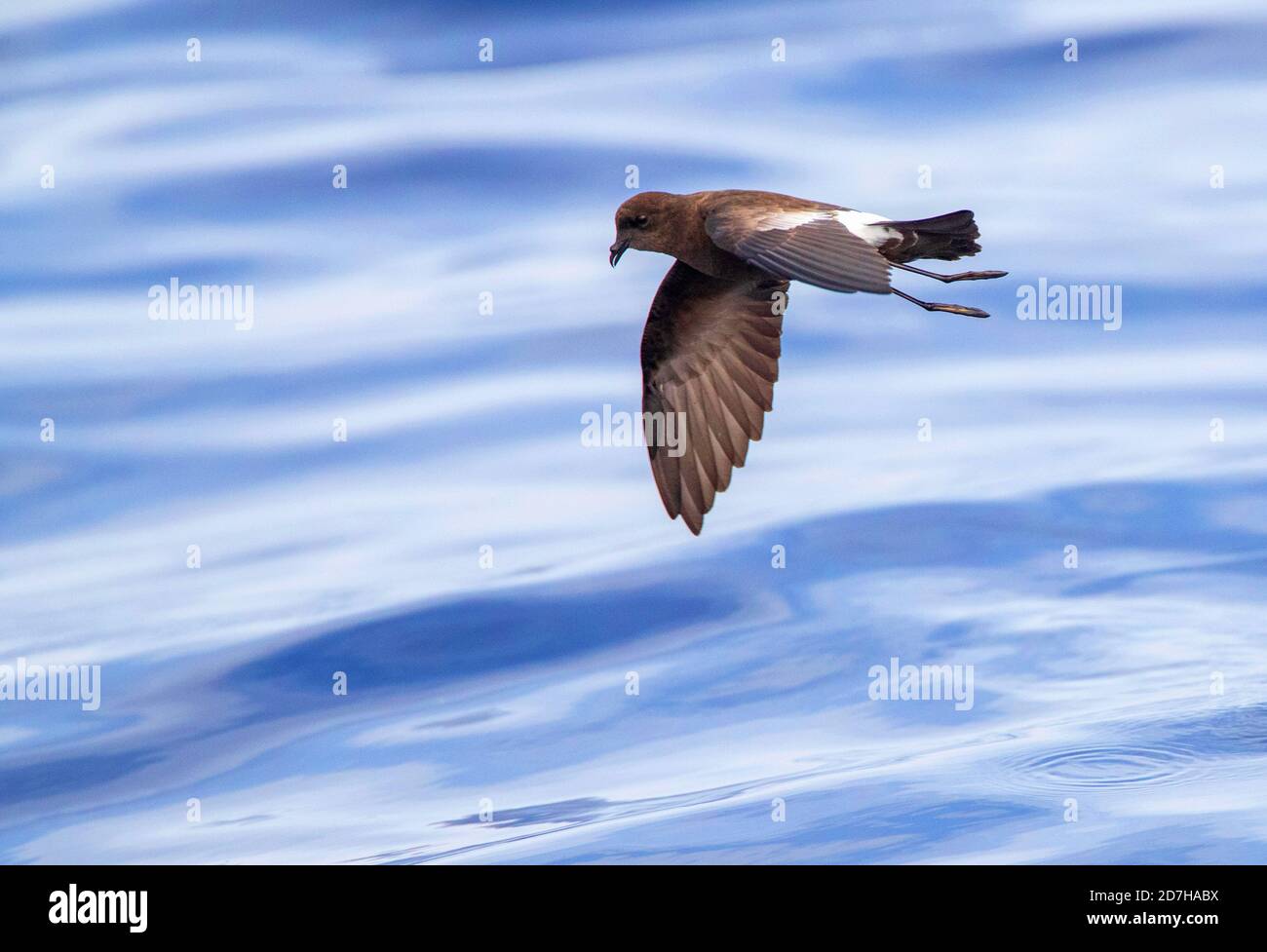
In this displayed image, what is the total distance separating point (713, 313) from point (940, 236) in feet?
5.23

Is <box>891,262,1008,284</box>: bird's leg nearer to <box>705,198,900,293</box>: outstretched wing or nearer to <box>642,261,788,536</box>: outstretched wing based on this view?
<box>705,198,900,293</box>: outstretched wing

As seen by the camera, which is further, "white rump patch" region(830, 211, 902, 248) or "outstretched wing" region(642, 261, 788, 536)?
"outstretched wing" region(642, 261, 788, 536)

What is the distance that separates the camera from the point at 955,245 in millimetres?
7086

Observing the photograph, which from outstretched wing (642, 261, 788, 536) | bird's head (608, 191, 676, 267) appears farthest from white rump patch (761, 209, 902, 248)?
outstretched wing (642, 261, 788, 536)

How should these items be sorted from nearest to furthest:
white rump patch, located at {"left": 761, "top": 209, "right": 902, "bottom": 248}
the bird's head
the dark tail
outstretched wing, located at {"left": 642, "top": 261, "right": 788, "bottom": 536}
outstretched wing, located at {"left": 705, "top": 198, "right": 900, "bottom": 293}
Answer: outstretched wing, located at {"left": 705, "top": 198, "right": 900, "bottom": 293} → white rump patch, located at {"left": 761, "top": 209, "right": 902, "bottom": 248} → the dark tail → the bird's head → outstretched wing, located at {"left": 642, "top": 261, "right": 788, "bottom": 536}

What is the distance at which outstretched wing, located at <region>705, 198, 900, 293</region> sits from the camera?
5547 mm

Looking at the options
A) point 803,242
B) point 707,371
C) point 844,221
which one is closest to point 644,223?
point 707,371

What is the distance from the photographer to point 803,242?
6109 millimetres

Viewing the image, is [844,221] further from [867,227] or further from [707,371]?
[707,371]

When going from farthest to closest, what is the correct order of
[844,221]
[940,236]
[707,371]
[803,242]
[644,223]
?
[707,371] < [644,223] < [940,236] < [844,221] < [803,242]

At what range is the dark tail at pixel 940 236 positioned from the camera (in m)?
7.03

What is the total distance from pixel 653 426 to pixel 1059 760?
463 cm

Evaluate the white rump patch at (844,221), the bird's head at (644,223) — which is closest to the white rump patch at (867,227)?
the white rump patch at (844,221)

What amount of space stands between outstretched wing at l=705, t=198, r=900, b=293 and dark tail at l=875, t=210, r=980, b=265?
0.22 ft
